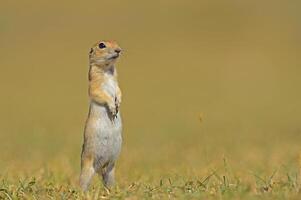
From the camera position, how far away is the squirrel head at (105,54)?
669 centimetres

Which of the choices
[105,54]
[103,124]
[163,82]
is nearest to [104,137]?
[103,124]

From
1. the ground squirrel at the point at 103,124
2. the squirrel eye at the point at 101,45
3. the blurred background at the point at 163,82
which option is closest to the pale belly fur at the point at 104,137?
the ground squirrel at the point at 103,124

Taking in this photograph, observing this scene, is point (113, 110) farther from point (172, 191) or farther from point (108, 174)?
point (172, 191)

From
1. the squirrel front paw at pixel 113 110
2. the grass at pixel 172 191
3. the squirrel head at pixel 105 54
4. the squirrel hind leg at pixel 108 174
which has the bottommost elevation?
the grass at pixel 172 191

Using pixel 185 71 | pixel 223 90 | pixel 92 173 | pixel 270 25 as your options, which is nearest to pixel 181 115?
pixel 223 90

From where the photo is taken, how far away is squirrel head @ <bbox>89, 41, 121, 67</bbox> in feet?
22.0

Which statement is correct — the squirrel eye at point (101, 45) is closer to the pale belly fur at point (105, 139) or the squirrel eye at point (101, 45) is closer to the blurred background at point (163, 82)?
the pale belly fur at point (105, 139)

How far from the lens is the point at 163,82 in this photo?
23.7 m

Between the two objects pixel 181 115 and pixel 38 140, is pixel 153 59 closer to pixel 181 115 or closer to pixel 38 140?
pixel 181 115

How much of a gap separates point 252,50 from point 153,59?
3730mm

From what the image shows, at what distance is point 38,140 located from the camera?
12938 mm

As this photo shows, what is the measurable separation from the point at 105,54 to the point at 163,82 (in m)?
17.0

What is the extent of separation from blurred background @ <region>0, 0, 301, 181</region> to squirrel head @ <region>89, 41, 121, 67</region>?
1.51 m

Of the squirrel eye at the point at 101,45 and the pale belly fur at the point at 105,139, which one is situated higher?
the squirrel eye at the point at 101,45
